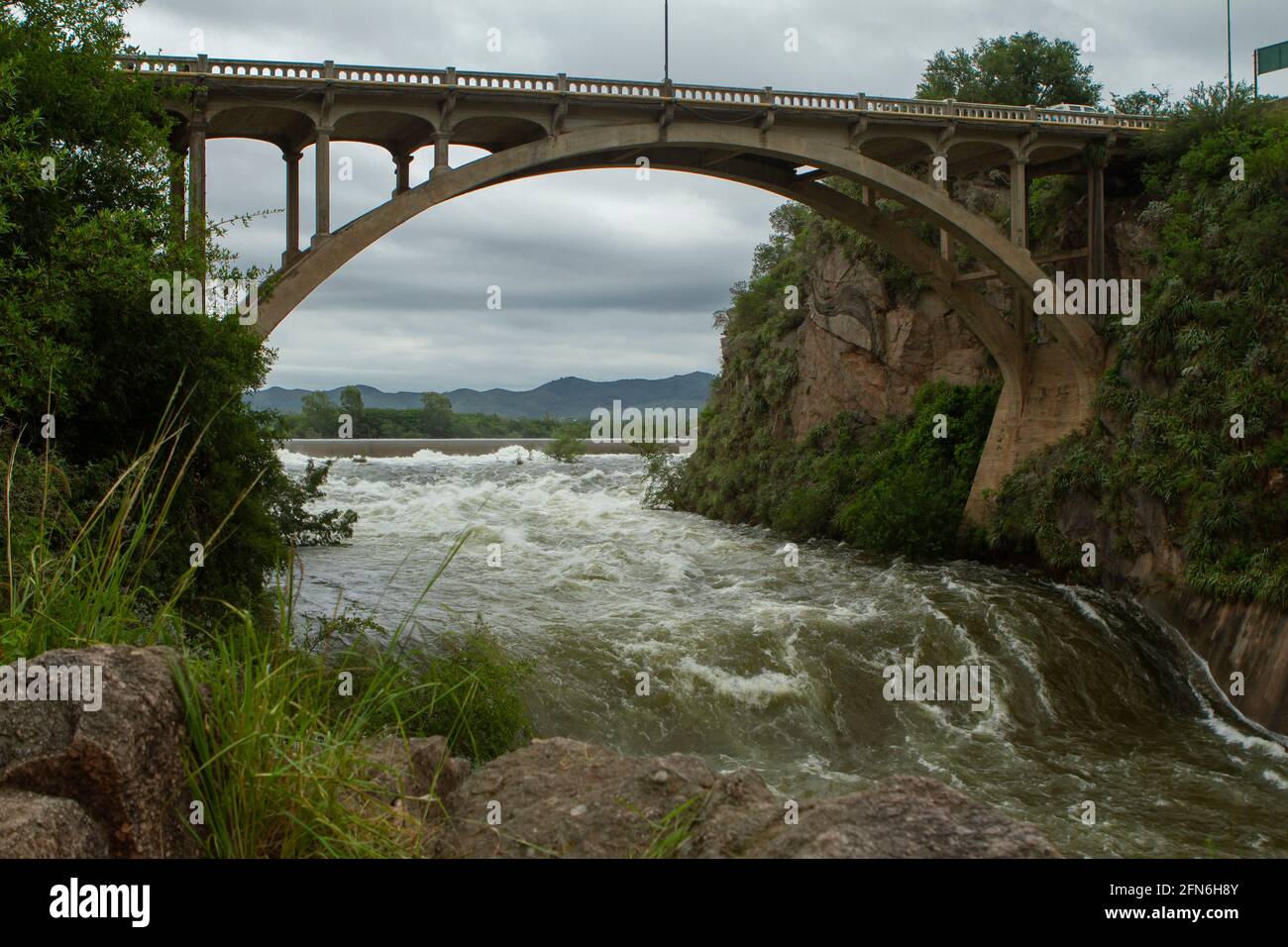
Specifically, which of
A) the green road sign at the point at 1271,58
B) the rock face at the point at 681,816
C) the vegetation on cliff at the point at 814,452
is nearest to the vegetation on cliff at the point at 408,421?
the vegetation on cliff at the point at 814,452

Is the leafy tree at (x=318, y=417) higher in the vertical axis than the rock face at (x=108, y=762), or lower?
higher

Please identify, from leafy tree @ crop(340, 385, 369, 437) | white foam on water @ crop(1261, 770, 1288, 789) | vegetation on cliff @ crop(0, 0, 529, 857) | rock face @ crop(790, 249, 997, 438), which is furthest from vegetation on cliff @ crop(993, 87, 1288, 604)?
leafy tree @ crop(340, 385, 369, 437)

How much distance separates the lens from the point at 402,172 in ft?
49.6

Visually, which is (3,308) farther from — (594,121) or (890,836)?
(594,121)

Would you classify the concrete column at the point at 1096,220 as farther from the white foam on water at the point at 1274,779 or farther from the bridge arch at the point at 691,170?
the white foam on water at the point at 1274,779

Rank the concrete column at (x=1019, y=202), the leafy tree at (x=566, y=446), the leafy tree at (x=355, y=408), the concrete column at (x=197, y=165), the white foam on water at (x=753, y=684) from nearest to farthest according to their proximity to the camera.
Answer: the white foam on water at (x=753, y=684) < the concrete column at (x=197, y=165) < the concrete column at (x=1019, y=202) < the leafy tree at (x=566, y=446) < the leafy tree at (x=355, y=408)

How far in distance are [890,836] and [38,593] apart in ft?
9.41

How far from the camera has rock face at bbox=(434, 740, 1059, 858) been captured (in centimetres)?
273

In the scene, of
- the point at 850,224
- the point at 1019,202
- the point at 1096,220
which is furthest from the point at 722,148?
the point at 1096,220

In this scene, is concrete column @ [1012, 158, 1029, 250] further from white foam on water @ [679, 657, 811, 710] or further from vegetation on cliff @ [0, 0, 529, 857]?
vegetation on cliff @ [0, 0, 529, 857]

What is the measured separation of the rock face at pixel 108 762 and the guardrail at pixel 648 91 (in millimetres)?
10936

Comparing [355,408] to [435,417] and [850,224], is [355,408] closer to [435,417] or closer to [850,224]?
[435,417]

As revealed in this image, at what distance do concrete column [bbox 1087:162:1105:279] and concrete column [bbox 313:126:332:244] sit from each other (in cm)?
1360

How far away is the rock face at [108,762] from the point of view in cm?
283
